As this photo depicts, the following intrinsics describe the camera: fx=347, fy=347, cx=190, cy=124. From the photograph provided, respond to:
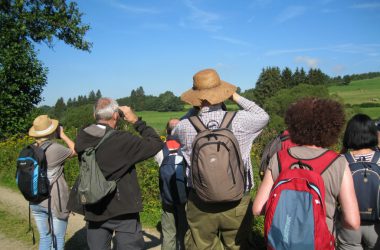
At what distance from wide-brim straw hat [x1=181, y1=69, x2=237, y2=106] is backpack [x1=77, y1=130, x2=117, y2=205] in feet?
2.96

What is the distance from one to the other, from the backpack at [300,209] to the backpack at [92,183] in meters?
1.45

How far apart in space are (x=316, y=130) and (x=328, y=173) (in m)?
0.31

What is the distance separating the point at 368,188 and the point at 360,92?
213 feet

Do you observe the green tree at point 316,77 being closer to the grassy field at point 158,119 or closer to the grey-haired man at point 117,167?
the grassy field at point 158,119

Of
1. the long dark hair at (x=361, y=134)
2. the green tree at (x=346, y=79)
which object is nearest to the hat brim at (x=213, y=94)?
the long dark hair at (x=361, y=134)

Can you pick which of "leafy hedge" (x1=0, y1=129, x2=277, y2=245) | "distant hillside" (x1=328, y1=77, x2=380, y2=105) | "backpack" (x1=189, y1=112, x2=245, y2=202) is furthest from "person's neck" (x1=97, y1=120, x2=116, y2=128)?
"distant hillside" (x1=328, y1=77, x2=380, y2=105)

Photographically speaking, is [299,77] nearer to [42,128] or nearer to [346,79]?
[346,79]

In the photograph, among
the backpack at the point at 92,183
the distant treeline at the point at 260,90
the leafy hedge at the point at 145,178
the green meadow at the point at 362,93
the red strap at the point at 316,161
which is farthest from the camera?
the distant treeline at the point at 260,90

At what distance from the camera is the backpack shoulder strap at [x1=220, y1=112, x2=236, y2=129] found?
2.91 m

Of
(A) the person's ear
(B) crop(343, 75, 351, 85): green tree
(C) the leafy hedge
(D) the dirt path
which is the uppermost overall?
(B) crop(343, 75, 351, 85): green tree

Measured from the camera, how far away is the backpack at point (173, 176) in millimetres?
3904

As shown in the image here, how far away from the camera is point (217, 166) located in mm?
2709

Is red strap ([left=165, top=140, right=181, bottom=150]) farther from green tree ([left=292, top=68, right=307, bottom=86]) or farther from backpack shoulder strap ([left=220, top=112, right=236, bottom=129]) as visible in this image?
green tree ([left=292, top=68, right=307, bottom=86])

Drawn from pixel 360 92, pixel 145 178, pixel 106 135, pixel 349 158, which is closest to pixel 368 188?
pixel 349 158
